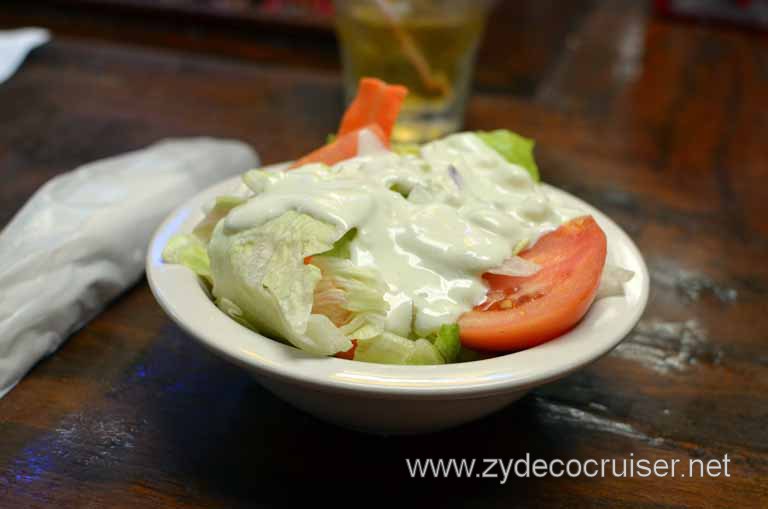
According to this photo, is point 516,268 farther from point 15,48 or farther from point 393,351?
point 15,48

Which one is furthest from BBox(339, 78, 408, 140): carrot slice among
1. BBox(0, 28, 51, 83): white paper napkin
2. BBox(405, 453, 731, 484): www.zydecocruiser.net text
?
BBox(0, 28, 51, 83): white paper napkin

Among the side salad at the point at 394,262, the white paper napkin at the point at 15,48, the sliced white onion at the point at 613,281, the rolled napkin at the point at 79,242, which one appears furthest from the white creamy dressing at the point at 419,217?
the white paper napkin at the point at 15,48

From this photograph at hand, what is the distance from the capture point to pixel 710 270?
1.49 metres

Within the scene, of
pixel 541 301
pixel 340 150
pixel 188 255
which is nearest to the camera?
pixel 541 301

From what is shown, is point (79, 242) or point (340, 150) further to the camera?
point (79, 242)

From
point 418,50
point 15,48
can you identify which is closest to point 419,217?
point 418,50

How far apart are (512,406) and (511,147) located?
423 millimetres

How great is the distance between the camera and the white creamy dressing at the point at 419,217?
3.00ft

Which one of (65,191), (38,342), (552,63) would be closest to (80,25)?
(552,63)

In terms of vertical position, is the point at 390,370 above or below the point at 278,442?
above

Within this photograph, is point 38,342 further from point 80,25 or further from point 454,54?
point 80,25

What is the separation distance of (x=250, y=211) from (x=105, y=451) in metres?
0.34

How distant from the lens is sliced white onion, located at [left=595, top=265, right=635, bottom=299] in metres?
0.98

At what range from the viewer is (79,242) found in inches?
48.4
